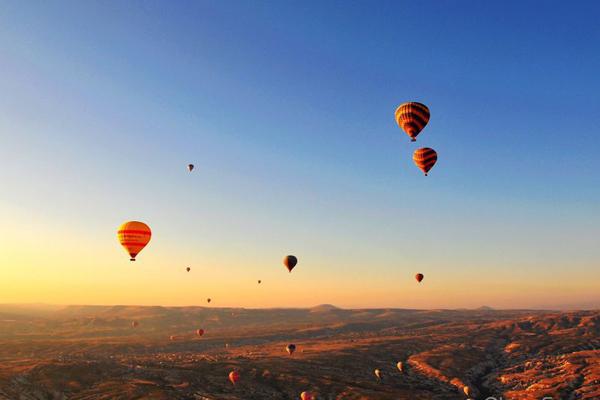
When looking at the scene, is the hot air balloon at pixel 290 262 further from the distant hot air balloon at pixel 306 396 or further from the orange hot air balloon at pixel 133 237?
the orange hot air balloon at pixel 133 237

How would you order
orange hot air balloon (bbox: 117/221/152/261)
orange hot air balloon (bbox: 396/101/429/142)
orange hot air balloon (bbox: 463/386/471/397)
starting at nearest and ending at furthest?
1. orange hot air balloon (bbox: 396/101/429/142)
2. orange hot air balloon (bbox: 117/221/152/261)
3. orange hot air balloon (bbox: 463/386/471/397)

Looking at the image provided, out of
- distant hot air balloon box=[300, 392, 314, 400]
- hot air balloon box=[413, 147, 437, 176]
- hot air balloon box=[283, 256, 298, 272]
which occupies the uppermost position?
hot air balloon box=[413, 147, 437, 176]

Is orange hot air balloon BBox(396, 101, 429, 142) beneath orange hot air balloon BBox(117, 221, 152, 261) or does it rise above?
above

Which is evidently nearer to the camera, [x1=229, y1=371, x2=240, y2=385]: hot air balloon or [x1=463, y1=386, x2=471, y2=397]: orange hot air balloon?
[x1=463, y1=386, x2=471, y2=397]: orange hot air balloon

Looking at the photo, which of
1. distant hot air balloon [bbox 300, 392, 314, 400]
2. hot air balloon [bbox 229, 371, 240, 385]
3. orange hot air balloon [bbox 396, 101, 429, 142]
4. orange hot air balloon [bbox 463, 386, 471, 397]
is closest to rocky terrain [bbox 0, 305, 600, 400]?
orange hot air balloon [bbox 463, 386, 471, 397]

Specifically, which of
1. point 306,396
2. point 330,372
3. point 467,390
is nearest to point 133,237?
point 306,396

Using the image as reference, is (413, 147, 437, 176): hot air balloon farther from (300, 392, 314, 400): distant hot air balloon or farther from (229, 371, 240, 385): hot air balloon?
(229, 371, 240, 385): hot air balloon

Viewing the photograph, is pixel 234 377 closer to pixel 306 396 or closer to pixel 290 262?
pixel 306 396
